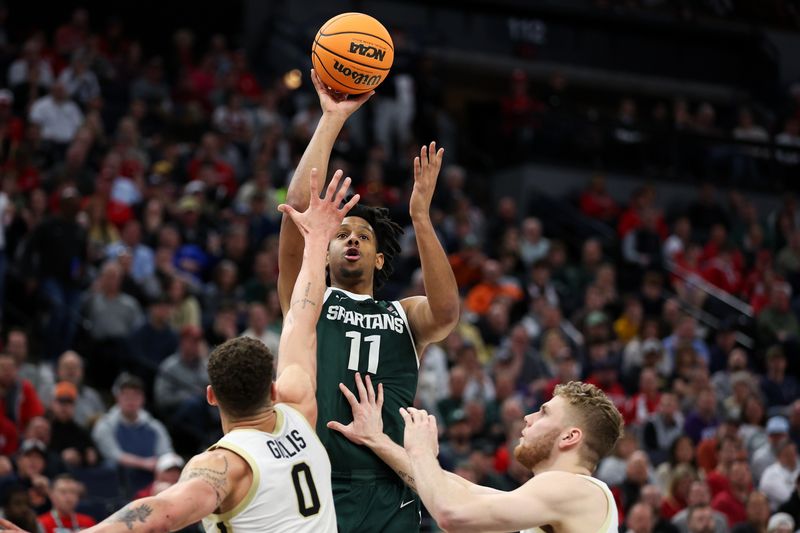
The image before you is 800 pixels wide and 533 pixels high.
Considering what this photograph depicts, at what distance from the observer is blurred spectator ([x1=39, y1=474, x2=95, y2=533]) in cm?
1029

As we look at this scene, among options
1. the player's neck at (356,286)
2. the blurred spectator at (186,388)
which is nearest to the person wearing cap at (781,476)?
the blurred spectator at (186,388)

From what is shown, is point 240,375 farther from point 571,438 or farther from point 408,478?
point 571,438

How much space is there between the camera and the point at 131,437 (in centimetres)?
1214

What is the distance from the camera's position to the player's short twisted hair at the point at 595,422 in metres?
5.87

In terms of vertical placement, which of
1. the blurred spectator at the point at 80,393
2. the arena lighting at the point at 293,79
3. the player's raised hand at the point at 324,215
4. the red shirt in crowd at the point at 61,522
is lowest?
the red shirt in crowd at the point at 61,522

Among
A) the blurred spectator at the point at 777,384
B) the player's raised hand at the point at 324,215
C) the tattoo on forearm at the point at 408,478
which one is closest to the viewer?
the player's raised hand at the point at 324,215

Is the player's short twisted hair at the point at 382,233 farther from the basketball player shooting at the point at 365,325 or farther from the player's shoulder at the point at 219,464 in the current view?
the player's shoulder at the point at 219,464

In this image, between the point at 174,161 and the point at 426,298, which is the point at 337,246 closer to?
the point at 426,298

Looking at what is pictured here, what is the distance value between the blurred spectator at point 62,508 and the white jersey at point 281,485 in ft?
17.8

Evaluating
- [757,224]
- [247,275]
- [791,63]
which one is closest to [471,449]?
[247,275]

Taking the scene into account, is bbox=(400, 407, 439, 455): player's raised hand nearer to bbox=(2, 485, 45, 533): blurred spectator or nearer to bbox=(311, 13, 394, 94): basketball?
bbox=(311, 13, 394, 94): basketball

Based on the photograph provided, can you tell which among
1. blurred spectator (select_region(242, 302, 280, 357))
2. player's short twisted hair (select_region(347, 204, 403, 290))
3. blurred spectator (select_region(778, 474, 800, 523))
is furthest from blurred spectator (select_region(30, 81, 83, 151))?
player's short twisted hair (select_region(347, 204, 403, 290))

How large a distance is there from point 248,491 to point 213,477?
0.65 ft

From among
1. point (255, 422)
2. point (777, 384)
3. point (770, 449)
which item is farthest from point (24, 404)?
point (777, 384)
